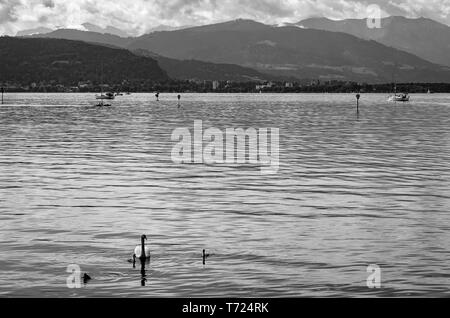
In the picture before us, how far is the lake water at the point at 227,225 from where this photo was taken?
105 ft

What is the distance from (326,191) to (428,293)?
83.8 feet

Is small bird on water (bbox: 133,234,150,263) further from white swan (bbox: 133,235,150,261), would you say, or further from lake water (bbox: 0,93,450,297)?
lake water (bbox: 0,93,450,297)

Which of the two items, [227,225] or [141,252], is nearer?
[141,252]

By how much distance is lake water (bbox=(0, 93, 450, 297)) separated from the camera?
1261 inches

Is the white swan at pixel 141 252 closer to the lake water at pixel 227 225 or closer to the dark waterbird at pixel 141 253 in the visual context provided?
the dark waterbird at pixel 141 253

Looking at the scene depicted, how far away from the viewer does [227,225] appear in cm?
4322

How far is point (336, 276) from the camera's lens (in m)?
32.8

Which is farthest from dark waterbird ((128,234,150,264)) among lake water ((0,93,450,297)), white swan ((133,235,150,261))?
lake water ((0,93,450,297))

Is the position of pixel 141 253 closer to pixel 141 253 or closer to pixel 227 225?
pixel 141 253

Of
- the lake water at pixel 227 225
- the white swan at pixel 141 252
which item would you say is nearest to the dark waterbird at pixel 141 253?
the white swan at pixel 141 252

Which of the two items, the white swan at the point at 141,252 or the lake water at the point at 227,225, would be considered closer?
the lake water at the point at 227,225

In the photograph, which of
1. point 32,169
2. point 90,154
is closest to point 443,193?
point 32,169

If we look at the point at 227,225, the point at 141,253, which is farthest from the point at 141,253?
the point at 227,225
